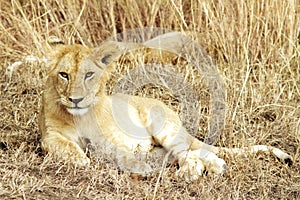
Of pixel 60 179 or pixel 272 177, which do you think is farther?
pixel 272 177

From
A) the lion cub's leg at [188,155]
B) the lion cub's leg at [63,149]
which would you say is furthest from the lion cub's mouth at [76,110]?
the lion cub's leg at [188,155]

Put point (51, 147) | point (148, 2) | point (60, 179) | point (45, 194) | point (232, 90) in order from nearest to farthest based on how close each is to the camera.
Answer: point (45, 194) → point (60, 179) → point (51, 147) → point (232, 90) → point (148, 2)

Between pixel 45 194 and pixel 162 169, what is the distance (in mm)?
513

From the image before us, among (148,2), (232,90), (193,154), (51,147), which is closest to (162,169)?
(193,154)

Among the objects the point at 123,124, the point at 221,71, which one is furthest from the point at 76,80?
the point at 221,71

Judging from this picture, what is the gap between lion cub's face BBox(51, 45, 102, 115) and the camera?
118 inches

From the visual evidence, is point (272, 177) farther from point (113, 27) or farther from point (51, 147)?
Answer: point (113, 27)

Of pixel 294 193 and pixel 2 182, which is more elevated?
pixel 2 182

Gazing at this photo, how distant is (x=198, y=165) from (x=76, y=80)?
640mm

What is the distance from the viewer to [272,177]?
10.2 ft

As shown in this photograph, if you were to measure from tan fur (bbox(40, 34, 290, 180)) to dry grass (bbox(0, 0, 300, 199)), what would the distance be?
0.07 metres

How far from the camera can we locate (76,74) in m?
3.02

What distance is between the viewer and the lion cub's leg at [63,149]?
299cm

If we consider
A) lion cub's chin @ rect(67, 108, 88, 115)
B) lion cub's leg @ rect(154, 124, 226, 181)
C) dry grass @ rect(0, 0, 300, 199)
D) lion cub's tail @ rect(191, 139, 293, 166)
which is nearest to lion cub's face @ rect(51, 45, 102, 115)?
lion cub's chin @ rect(67, 108, 88, 115)
